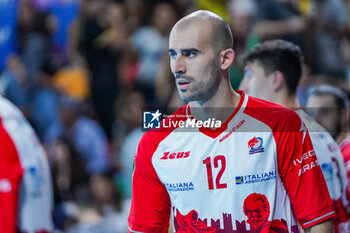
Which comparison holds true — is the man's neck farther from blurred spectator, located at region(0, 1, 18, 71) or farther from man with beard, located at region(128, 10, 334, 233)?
blurred spectator, located at region(0, 1, 18, 71)

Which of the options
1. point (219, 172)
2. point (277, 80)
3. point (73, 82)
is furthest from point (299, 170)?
point (73, 82)

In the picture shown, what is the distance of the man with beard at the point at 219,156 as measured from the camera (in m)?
2.89

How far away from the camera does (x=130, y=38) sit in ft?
27.9

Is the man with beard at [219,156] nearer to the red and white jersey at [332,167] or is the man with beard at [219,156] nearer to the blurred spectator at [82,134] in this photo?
the red and white jersey at [332,167]

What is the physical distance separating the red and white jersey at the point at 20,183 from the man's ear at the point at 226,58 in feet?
4.52

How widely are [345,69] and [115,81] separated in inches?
121

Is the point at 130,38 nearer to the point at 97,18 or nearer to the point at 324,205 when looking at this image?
the point at 97,18

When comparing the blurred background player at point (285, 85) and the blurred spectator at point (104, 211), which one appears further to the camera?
the blurred spectator at point (104, 211)

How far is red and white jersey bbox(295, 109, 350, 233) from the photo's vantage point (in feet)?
12.1

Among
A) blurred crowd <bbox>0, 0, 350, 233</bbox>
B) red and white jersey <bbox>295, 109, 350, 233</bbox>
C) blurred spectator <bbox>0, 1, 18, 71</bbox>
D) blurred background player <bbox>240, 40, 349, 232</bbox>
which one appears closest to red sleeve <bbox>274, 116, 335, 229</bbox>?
red and white jersey <bbox>295, 109, 350, 233</bbox>

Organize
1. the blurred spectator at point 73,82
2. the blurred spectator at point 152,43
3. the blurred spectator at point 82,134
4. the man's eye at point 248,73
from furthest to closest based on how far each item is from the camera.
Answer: the blurred spectator at point 73,82 < the blurred spectator at point 152,43 < the blurred spectator at point 82,134 < the man's eye at point 248,73

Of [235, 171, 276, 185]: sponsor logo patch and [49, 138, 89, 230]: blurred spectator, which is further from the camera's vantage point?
[49, 138, 89, 230]: blurred spectator

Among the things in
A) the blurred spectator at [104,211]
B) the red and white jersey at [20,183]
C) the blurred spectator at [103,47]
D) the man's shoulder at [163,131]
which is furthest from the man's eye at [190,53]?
the blurred spectator at [103,47]

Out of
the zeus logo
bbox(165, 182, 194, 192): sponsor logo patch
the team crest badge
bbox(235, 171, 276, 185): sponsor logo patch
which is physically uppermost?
the team crest badge
